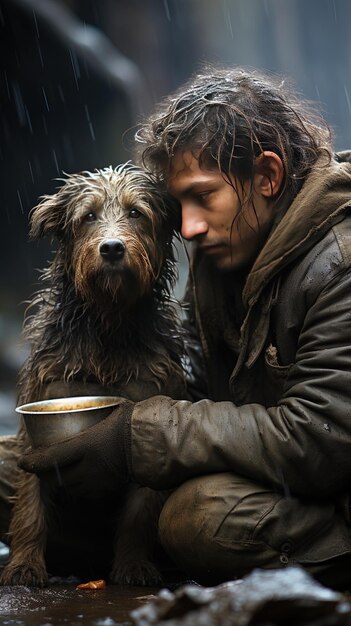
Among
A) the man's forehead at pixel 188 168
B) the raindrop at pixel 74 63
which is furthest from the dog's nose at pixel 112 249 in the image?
the raindrop at pixel 74 63

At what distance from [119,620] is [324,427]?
3.11ft

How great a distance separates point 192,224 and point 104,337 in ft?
2.24

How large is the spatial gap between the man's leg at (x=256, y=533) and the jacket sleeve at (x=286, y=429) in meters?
0.06

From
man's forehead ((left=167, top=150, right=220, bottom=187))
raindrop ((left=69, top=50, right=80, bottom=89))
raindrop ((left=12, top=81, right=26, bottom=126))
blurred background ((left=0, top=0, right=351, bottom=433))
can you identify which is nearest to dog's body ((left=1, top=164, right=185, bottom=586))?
man's forehead ((left=167, top=150, right=220, bottom=187))

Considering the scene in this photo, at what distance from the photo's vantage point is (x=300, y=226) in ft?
12.2

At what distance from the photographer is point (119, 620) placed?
3053 millimetres

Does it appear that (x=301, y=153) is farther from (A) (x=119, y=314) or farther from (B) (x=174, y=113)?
(A) (x=119, y=314)

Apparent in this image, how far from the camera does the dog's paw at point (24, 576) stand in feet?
13.0

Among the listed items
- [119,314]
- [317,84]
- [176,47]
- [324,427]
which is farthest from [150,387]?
[317,84]

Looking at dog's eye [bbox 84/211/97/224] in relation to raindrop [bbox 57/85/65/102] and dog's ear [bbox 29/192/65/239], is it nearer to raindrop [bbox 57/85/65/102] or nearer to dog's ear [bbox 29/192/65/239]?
dog's ear [bbox 29/192/65/239]

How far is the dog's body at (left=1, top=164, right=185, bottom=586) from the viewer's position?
4.11 m

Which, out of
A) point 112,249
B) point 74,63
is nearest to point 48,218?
point 112,249

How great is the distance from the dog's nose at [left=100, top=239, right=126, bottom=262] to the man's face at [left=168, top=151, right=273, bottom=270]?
0.27 m

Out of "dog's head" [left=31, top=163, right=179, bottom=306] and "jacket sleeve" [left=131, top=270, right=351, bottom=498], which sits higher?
"dog's head" [left=31, top=163, right=179, bottom=306]
